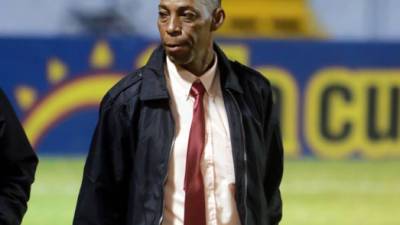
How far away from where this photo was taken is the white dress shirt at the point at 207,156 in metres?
3.63

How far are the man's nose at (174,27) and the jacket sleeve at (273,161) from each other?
1.54ft

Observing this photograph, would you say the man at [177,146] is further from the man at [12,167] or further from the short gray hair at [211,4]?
the man at [12,167]

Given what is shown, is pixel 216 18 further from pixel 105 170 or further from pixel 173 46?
pixel 105 170

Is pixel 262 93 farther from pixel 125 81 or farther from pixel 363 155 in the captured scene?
pixel 363 155

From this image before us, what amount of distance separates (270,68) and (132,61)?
1.51m

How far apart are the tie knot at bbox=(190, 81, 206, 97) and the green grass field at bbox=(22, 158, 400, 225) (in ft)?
16.4

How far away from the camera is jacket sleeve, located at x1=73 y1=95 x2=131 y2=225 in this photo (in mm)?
3658

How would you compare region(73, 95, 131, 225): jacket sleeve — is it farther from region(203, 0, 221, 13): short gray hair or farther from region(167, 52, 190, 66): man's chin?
region(203, 0, 221, 13): short gray hair

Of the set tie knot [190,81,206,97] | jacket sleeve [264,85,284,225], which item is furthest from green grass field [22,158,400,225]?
tie knot [190,81,206,97]

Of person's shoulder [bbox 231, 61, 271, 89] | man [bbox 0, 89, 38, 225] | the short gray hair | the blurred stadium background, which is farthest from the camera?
the blurred stadium background

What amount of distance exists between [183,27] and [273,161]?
0.68 m

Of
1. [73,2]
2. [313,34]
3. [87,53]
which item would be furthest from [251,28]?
[87,53]

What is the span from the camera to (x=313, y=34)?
47.5ft

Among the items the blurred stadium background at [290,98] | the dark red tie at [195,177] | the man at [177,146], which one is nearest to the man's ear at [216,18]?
the man at [177,146]
